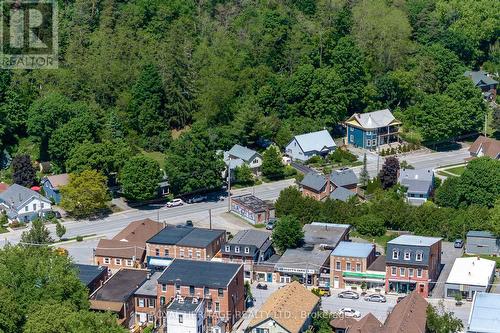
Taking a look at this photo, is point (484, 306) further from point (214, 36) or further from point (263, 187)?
point (214, 36)

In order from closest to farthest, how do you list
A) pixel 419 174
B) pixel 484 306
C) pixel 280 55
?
pixel 484 306 < pixel 419 174 < pixel 280 55

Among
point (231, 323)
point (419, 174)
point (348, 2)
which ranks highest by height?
point (348, 2)

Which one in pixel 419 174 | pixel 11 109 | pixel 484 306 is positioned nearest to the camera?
pixel 484 306

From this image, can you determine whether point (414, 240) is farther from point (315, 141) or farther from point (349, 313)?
point (315, 141)

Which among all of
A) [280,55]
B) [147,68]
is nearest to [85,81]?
[147,68]

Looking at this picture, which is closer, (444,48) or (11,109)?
(11,109)

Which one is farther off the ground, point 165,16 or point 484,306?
point 165,16
